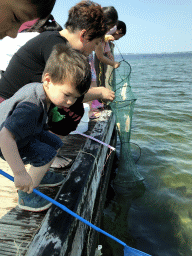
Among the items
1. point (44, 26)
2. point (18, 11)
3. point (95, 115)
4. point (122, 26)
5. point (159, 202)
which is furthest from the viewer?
point (122, 26)

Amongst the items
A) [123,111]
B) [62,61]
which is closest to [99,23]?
[62,61]

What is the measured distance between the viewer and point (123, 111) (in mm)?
3645

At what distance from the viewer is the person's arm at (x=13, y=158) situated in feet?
4.95

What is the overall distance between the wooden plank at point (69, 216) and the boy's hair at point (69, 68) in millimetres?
752

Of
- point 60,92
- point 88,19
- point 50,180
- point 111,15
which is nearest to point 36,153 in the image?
point 50,180

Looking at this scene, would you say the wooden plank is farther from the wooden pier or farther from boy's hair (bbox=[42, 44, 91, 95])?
boy's hair (bbox=[42, 44, 91, 95])

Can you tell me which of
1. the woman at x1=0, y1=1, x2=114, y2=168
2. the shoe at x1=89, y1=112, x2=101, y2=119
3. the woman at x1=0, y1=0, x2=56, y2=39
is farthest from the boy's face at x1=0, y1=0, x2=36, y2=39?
the shoe at x1=89, y1=112, x2=101, y2=119

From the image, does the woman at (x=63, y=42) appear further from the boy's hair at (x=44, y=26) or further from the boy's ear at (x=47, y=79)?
the boy's ear at (x=47, y=79)

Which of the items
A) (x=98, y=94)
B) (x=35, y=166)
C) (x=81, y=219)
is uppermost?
(x=98, y=94)

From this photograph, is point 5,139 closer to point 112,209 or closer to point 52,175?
point 52,175

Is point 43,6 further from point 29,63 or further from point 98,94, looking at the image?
point 98,94

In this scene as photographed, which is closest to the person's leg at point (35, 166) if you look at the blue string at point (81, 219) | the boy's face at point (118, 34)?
the blue string at point (81, 219)

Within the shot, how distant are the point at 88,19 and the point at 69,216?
1918mm

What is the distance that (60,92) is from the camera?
1823mm
